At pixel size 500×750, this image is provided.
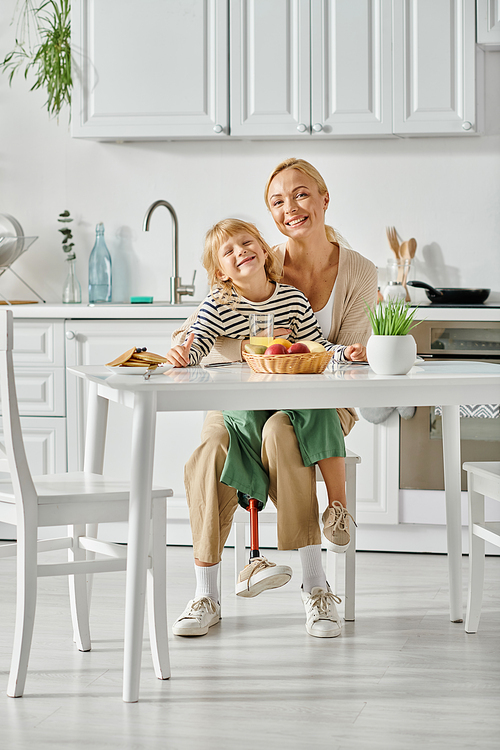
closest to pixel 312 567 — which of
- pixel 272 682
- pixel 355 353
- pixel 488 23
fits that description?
pixel 272 682

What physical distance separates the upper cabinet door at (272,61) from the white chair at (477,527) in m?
1.63

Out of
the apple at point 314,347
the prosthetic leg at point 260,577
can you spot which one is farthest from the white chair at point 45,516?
the apple at point 314,347

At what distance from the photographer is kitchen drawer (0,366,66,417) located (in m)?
3.28

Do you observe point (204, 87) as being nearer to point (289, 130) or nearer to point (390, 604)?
point (289, 130)

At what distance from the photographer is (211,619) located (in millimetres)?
2391

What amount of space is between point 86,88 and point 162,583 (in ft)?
7.15

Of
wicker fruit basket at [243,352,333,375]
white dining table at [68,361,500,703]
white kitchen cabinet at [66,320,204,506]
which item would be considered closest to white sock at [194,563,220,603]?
white dining table at [68,361,500,703]

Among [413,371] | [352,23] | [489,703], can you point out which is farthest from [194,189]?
[489,703]

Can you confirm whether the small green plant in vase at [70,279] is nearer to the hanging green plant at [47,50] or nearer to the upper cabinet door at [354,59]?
the hanging green plant at [47,50]

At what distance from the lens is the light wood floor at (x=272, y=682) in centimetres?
176

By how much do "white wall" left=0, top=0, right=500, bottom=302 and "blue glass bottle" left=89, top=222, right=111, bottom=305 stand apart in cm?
11

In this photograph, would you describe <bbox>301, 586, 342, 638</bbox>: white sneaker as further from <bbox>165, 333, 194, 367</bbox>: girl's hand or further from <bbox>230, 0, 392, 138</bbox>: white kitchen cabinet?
<bbox>230, 0, 392, 138</bbox>: white kitchen cabinet

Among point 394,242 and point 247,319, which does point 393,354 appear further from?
point 394,242

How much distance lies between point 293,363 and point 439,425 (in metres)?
1.29
